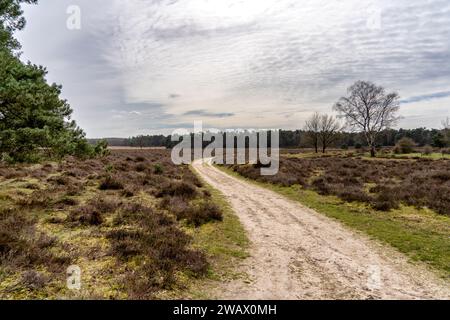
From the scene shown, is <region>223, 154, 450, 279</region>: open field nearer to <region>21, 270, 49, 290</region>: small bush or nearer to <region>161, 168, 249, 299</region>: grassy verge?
<region>161, 168, 249, 299</region>: grassy verge

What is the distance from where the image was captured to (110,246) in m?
6.64

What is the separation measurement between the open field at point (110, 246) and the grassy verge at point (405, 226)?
4307mm

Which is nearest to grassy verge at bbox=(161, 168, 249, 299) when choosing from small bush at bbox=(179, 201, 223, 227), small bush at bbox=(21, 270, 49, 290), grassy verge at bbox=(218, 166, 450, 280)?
small bush at bbox=(179, 201, 223, 227)

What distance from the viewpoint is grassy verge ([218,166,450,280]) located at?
6871 millimetres

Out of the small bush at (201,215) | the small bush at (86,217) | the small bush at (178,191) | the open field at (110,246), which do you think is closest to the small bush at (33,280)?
the open field at (110,246)

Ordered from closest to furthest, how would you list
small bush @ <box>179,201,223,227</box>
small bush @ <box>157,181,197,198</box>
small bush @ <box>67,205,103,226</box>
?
small bush @ <box>67,205,103,226</box> → small bush @ <box>179,201,223,227</box> → small bush @ <box>157,181,197,198</box>

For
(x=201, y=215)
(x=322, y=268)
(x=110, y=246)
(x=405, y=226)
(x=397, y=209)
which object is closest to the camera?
(x=322, y=268)

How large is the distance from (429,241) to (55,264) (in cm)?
966

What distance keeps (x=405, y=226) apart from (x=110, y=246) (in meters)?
9.52

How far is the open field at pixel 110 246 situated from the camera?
4797mm

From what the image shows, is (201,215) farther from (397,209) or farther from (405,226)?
(397,209)

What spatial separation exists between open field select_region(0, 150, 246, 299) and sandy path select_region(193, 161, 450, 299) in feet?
2.15

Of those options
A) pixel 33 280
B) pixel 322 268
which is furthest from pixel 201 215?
pixel 33 280
